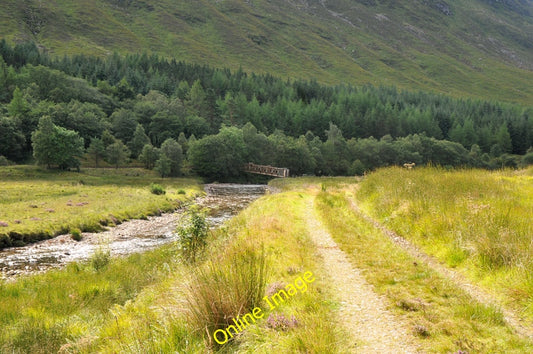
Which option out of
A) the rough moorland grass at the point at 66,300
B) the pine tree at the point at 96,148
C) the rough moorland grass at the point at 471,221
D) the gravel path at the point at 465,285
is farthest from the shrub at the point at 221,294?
the pine tree at the point at 96,148

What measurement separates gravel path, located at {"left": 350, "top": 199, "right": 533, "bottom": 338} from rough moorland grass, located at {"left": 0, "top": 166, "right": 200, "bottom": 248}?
27663 millimetres

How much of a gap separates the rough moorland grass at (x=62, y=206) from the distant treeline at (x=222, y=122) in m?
25.3

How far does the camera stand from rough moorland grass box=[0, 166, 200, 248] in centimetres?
2889

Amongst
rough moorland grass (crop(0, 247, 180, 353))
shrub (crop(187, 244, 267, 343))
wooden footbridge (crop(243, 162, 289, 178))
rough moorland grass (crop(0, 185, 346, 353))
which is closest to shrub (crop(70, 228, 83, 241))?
rough moorland grass (crop(0, 247, 180, 353))

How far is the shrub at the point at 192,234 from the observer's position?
13016 millimetres

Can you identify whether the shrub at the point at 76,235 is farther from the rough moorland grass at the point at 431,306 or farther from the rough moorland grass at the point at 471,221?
the rough moorland grass at the point at 431,306

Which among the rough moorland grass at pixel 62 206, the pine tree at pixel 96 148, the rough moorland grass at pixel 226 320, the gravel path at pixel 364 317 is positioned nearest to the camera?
the rough moorland grass at pixel 226 320

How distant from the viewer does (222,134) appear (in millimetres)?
105625

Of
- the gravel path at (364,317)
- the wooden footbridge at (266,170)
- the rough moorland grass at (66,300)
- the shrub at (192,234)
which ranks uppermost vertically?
the gravel path at (364,317)

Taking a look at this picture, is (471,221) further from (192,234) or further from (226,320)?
(192,234)

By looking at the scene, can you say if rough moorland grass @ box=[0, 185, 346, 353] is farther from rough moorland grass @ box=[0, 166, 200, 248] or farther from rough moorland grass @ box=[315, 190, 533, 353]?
rough moorland grass @ box=[0, 166, 200, 248]

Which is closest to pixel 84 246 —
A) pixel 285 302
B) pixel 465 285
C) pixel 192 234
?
pixel 192 234

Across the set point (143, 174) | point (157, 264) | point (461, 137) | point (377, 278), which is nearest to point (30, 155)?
point (143, 174)

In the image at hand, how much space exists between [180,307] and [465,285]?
6680mm
